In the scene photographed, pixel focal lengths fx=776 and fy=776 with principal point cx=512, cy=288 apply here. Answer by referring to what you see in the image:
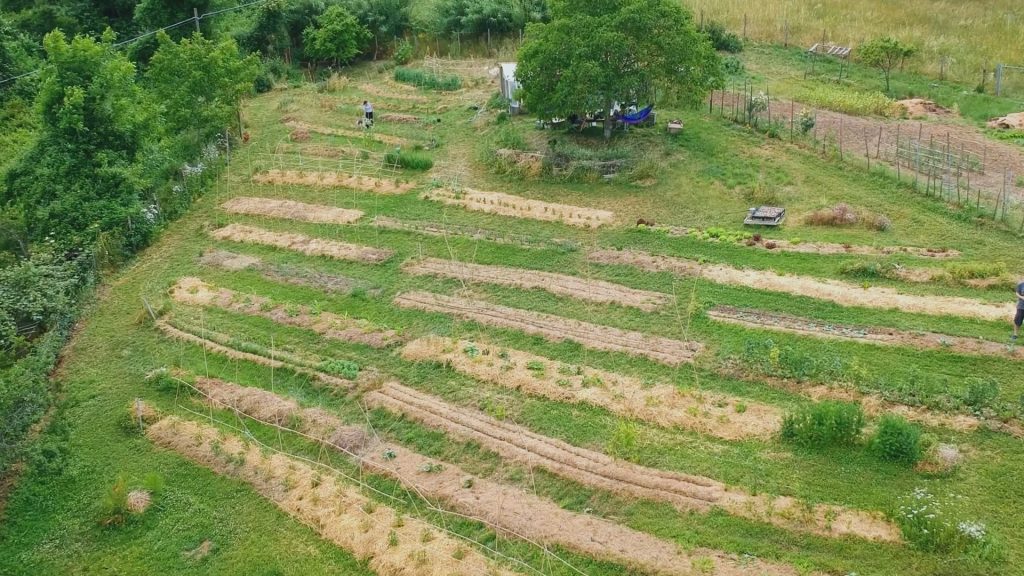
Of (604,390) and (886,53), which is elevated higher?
(886,53)

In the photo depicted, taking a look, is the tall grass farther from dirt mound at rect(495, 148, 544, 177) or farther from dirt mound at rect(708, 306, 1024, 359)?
dirt mound at rect(708, 306, 1024, 359)

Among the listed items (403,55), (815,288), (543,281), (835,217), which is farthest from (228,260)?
(403,55)

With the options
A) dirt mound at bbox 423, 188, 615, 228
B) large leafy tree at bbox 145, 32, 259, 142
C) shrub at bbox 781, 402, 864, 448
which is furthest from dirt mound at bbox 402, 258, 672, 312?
large leafy tree at bbox 145, 32, 259, 142

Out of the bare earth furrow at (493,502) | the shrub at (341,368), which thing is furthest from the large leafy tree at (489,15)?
the bare earth furrow at (493,502)

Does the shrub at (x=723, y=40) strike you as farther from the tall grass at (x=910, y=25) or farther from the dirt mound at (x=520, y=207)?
the dirt mound at (x=520, y=207)

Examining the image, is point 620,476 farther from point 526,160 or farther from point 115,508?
point 526,160

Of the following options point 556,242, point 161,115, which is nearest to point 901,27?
point 556,242

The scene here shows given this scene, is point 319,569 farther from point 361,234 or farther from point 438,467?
point 361,234
